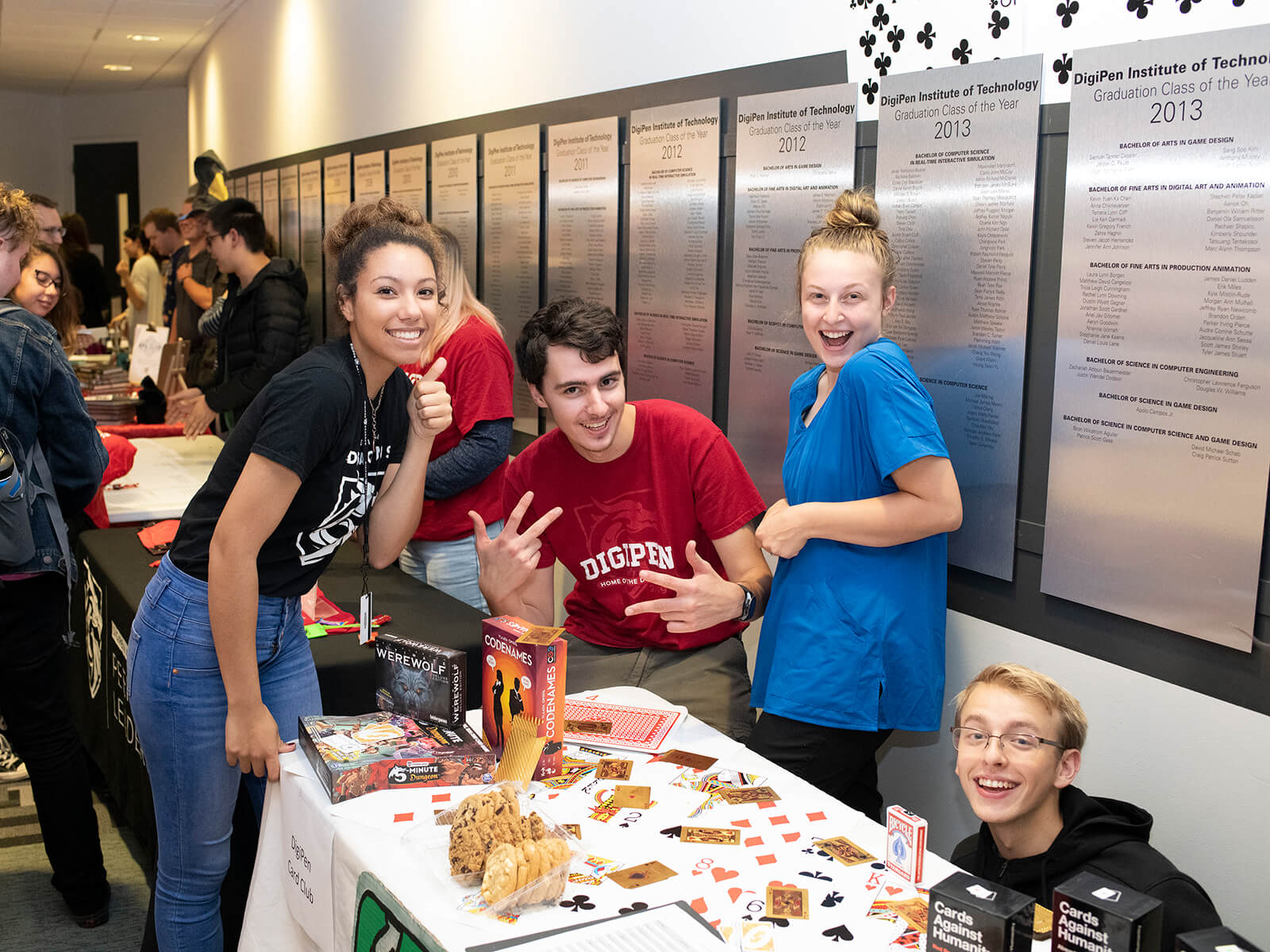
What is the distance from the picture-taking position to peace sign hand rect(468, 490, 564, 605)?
2.14 m

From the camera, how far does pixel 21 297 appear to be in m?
3.36

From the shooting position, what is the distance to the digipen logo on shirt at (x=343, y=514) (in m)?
1.84

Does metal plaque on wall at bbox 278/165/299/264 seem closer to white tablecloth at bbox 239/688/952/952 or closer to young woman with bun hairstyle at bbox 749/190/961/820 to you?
young woman with bun hairstyle at bbox 749/190/961/820

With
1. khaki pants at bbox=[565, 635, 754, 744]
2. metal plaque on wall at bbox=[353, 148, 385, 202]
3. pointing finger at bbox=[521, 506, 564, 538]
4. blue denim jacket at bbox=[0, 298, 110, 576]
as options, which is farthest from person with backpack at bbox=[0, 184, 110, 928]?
metal plaque on wall at bbox=[353, 148, 385, 202]

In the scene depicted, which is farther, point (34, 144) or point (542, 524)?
point (34, 144)

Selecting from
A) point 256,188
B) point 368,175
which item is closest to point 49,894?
point 368,175

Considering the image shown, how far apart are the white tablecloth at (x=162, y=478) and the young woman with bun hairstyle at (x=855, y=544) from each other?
1799 millimetres

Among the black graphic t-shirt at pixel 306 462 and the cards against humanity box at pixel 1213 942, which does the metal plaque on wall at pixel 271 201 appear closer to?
the black graphic t-shirt at pixel 306 462

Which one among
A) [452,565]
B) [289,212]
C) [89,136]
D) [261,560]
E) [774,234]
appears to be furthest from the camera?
[89,136]

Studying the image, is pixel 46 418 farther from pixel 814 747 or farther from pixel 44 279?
pixel 814 747

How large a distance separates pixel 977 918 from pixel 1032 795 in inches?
24.8

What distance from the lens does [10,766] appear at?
3.62 m

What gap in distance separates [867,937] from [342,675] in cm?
139

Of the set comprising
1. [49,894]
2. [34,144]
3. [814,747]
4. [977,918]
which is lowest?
[49,894]
